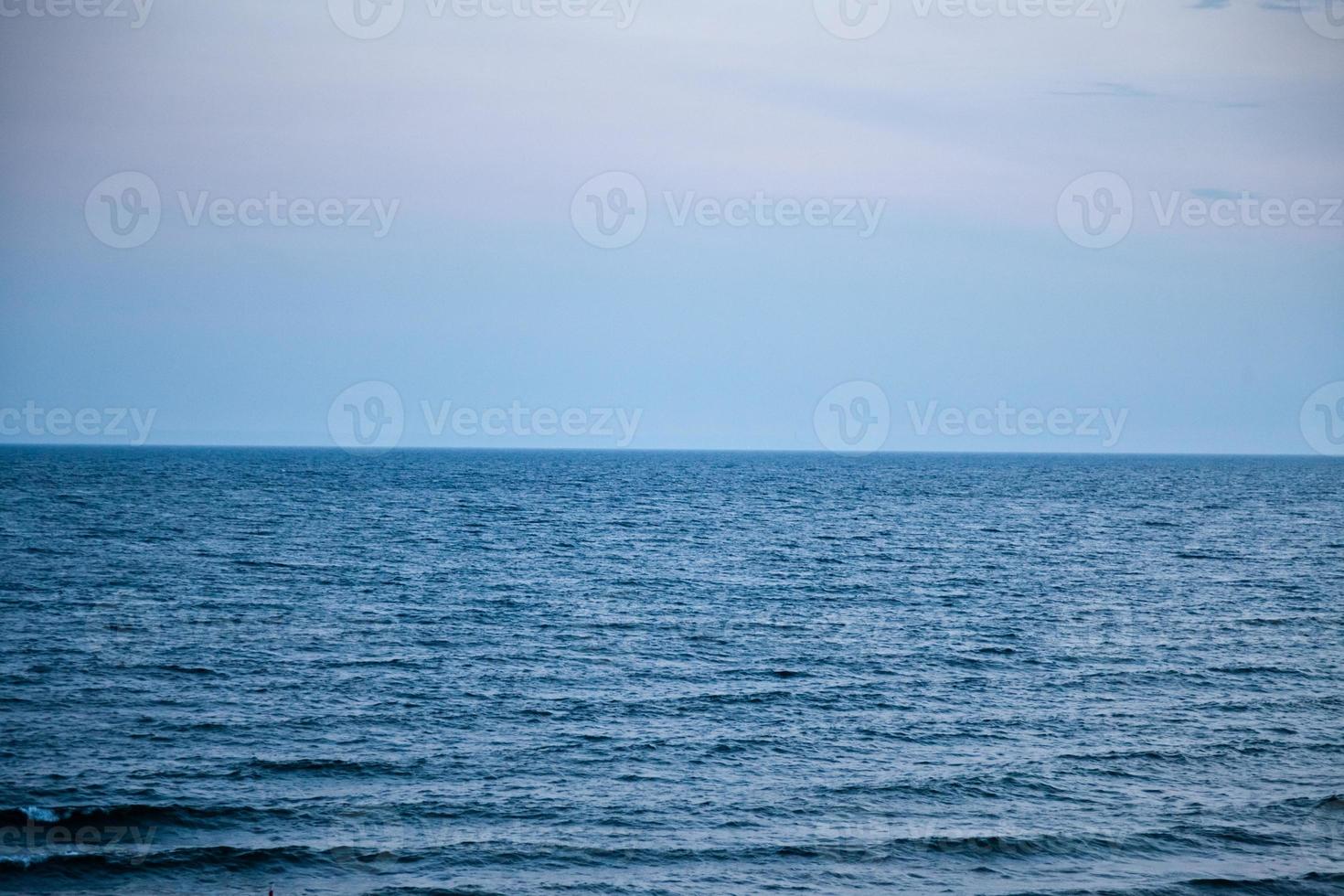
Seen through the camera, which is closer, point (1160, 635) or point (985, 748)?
point (985, 748)

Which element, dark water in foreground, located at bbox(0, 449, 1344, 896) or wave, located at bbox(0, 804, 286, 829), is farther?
wave, located at bbox(0, 804, 286, 829)

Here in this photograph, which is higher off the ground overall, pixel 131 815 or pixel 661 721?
pixel 661 721

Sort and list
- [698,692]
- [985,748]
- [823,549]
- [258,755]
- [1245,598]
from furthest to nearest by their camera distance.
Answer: [823,549], [1245,598], [698,692], [985,748], [258,755]

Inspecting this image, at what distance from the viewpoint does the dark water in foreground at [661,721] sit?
19.4 meters

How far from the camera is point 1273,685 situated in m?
31.3

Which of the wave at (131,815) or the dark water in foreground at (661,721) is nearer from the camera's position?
the dark water in foreground at (661,721)

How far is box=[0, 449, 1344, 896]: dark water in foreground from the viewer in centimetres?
1944

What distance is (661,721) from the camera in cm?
2703

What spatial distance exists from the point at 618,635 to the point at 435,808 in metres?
16.3

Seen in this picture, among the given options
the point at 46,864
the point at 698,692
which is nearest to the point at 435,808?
the point at 46,864

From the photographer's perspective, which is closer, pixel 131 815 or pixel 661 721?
pixel 131 815

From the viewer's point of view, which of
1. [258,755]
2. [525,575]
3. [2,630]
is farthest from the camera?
[525,575]

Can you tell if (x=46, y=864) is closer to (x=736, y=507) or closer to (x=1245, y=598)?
(x=1245, y=598)

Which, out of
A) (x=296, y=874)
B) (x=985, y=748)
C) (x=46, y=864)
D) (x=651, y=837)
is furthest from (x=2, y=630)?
(x=985, y=748)
